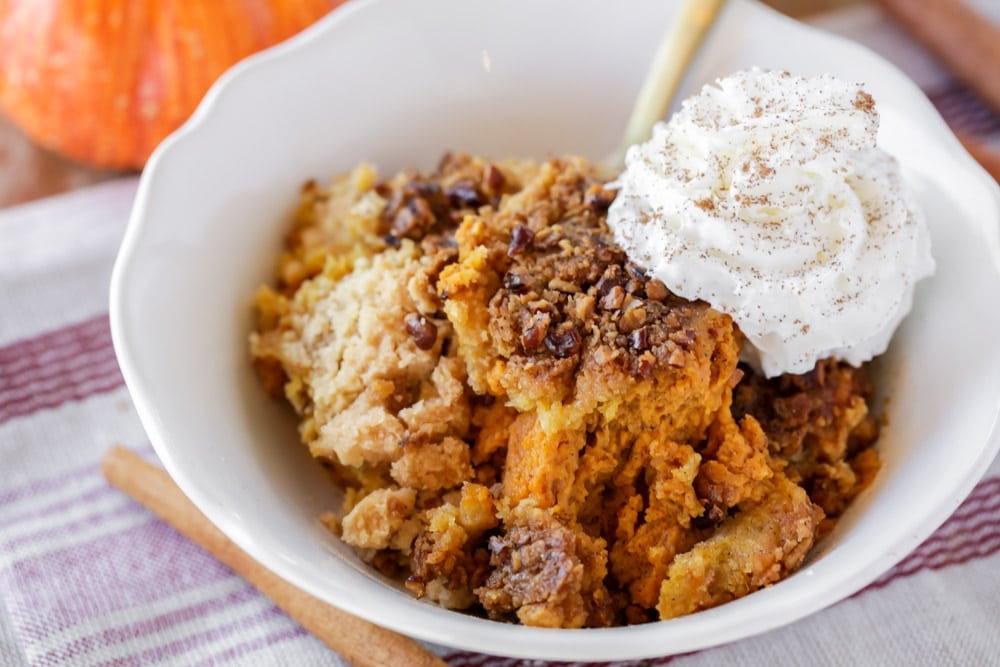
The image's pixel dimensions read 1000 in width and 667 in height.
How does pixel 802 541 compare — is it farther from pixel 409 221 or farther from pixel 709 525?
pixel 409 221

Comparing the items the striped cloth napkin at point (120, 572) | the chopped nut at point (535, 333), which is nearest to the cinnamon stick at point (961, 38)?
the striped cloth napkin at point (120, 572)

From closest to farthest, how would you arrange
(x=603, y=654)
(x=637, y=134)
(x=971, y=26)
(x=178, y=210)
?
(x=603, y=654), (x=178, y=210), (x=637, y=134), (x=971, y=26)

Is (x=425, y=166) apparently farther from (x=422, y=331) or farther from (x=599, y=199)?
(x=422, y=331)

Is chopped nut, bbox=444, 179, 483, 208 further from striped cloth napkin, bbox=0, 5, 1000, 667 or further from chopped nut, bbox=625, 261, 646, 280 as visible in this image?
striped cloth napkin, bbox=0, 5, 1000, 667

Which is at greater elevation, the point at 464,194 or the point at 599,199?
the point at 599,199

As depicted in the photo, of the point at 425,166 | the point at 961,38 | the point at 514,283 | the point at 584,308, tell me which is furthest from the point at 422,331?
the point at 961,38

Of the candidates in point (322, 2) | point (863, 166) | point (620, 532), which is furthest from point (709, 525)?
point (322, 2)

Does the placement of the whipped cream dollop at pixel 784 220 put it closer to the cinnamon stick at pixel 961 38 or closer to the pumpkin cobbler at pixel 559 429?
the pumpkin cobbler at pixel 559 429
